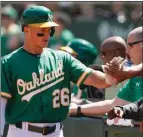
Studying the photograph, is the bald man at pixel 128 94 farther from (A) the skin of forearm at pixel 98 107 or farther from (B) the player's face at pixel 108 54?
(B) the player's face at pixel 108 54

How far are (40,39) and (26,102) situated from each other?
20.2 inches

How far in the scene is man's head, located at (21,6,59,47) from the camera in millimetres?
5746

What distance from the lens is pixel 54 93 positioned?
572cm

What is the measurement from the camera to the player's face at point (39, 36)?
226 inches

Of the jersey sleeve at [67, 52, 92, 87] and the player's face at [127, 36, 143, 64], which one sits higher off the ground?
the player's face at [127, 36, 143, 64]

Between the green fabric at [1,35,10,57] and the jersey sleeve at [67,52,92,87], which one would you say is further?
the green fabric at [1,35,10,57]

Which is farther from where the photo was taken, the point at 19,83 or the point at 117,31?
the point at 117,31

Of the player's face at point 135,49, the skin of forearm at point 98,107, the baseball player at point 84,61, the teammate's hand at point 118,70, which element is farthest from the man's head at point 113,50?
the teammate's hand at point 118,70

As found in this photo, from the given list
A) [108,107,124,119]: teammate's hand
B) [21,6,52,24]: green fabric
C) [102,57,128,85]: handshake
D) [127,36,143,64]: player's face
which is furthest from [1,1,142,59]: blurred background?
[102,57,128,85]: handshake

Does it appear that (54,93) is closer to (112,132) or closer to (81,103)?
(112,132)

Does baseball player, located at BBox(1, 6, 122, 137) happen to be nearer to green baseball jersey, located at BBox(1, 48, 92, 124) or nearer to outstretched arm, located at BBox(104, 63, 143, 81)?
green baseball jersey, located at BBox(1, 48, 92, 124)

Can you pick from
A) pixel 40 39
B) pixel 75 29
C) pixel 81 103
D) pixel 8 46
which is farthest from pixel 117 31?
pixel 40 39

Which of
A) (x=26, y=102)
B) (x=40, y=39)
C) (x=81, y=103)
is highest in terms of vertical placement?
(x=40, y=39)

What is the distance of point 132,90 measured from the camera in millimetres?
6090
